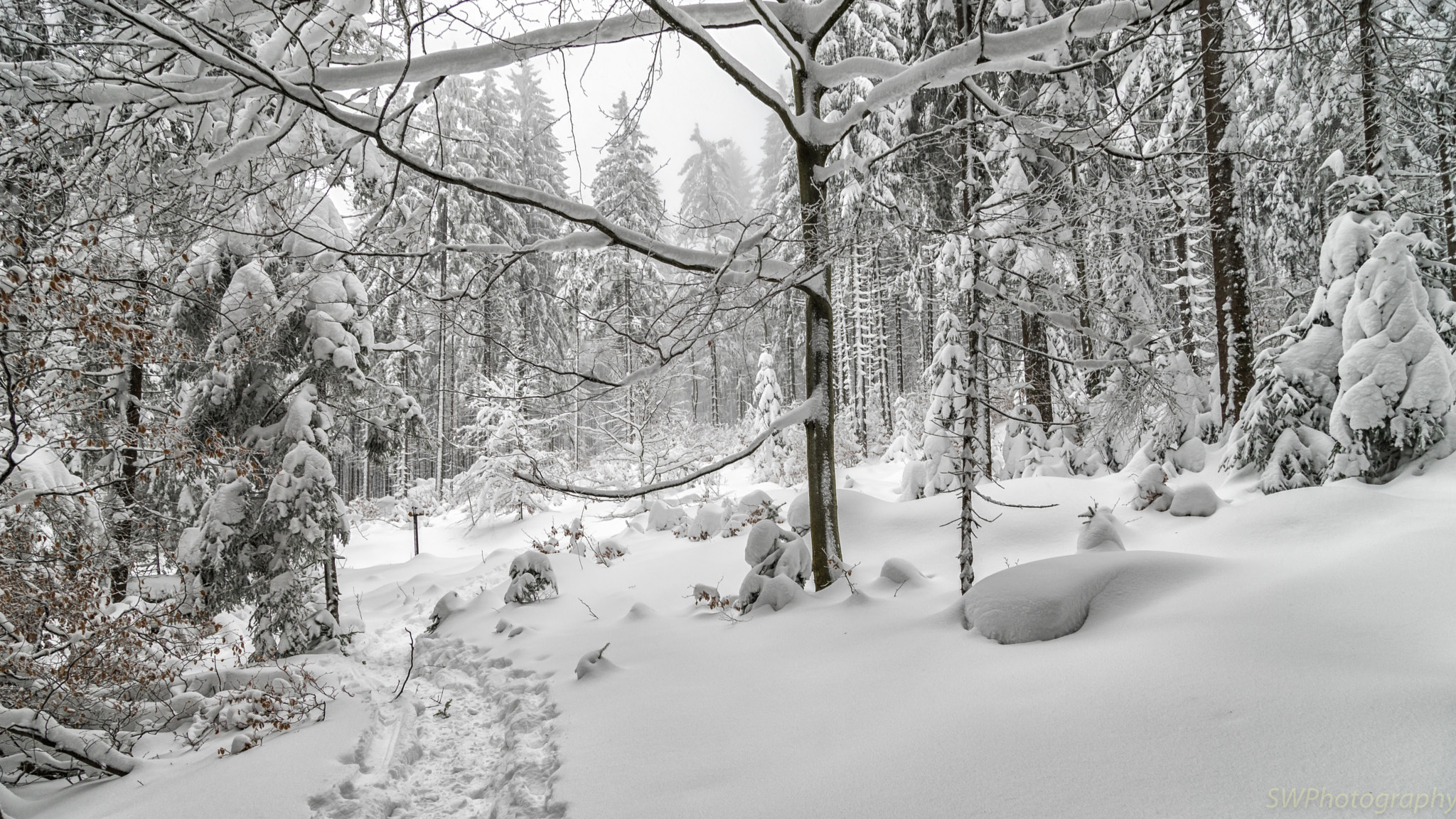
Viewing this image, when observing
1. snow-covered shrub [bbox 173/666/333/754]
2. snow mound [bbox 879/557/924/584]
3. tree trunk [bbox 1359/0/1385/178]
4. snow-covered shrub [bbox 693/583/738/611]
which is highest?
tree trunk [bbox 1359/0/1385/178]

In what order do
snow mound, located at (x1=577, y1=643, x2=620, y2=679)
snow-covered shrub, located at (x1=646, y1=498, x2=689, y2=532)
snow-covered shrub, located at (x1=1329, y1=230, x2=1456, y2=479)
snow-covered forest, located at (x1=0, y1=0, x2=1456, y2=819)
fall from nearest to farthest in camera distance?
snow-covered forest, located at (x1=0, y1=0, x2=1456, y2=819), snow mound, located at (x1=577, y1=643, x2=620, y2=679), snow-covered shrub, located at (x1=1329, y1=230, x2=1456, y2=479), snow-covered shrub, located at (x1=646, y1=498, x2=689, y2=532)

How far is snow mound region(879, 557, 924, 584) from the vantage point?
5.67 metres

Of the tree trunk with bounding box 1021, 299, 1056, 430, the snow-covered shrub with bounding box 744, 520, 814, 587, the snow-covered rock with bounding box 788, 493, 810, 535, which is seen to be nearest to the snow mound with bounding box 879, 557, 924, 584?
the snow-covered shrub with bounding box 744, 520, 814, 587

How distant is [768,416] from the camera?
19.2 meters

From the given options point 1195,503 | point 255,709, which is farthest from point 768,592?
point 1195,503

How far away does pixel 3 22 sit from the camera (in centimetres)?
335

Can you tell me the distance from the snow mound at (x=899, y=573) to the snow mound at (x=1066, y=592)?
134 centimetres

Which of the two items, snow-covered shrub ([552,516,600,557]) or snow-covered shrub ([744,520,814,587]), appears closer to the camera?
snow-covered shrub ([744,520,814,587])

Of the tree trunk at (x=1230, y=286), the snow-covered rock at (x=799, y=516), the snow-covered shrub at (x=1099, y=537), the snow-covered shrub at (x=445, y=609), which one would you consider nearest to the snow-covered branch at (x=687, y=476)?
the snow-covered rock at (x=799, y=516)

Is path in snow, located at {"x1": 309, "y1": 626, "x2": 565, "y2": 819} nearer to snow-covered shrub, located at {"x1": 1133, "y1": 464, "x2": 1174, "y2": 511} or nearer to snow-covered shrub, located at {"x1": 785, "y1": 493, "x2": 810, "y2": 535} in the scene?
snow-covered shrub, located at {"x1": 785, "y1": 493, "x2": 810, "y2": 535}

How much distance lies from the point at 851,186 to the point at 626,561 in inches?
366

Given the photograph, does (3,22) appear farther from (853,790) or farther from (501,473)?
(501,473)

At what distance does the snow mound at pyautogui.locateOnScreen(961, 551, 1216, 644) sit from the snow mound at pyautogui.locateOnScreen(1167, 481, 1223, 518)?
9.53ft

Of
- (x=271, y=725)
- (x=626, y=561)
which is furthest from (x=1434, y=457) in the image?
(x=271, y=725)
